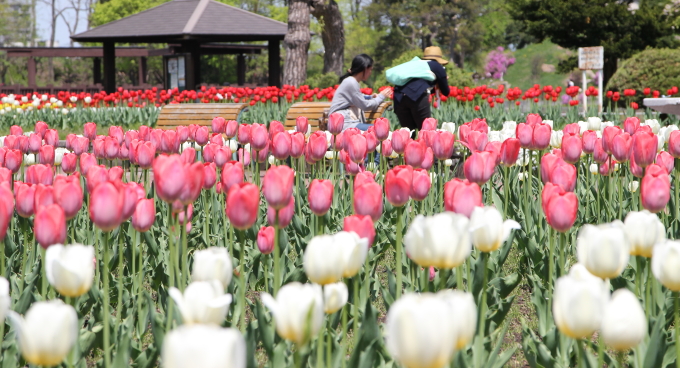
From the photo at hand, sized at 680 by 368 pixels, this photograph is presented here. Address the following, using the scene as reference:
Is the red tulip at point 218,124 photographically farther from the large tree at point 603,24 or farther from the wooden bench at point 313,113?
the large tree at point 603,24

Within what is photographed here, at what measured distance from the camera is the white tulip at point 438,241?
1.58m

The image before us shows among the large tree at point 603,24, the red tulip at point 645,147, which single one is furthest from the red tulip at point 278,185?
the large tree at point 603,24

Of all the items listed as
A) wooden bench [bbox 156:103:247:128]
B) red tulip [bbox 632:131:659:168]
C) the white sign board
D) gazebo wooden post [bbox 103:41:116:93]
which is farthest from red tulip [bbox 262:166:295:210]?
gazebo wooden post [bbox 103:41:116:93]

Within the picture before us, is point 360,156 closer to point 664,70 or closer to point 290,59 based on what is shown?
point 664,70

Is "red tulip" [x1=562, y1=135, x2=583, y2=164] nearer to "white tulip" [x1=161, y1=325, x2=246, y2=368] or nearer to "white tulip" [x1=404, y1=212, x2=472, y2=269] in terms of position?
"white tulip" [x1=404, y1=212, x2=472, y2=269]

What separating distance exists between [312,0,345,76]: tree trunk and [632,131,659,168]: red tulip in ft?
61.4

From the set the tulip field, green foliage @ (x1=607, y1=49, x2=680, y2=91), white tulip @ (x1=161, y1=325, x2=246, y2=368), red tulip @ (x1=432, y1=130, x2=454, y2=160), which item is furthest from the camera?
green foliage @ (x1=607, y1=49, x2=680, y2=91)

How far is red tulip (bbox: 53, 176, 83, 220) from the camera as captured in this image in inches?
80.4

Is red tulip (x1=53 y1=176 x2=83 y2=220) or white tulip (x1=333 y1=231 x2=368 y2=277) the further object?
red tulip (x1=53 y1=176 x2=83 y2=220)

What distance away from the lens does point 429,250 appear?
1.60 meters

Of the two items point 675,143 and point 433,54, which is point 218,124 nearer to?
point 675,143

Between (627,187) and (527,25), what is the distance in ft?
83.4

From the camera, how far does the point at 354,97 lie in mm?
7242

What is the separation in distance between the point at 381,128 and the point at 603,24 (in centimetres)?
2467
